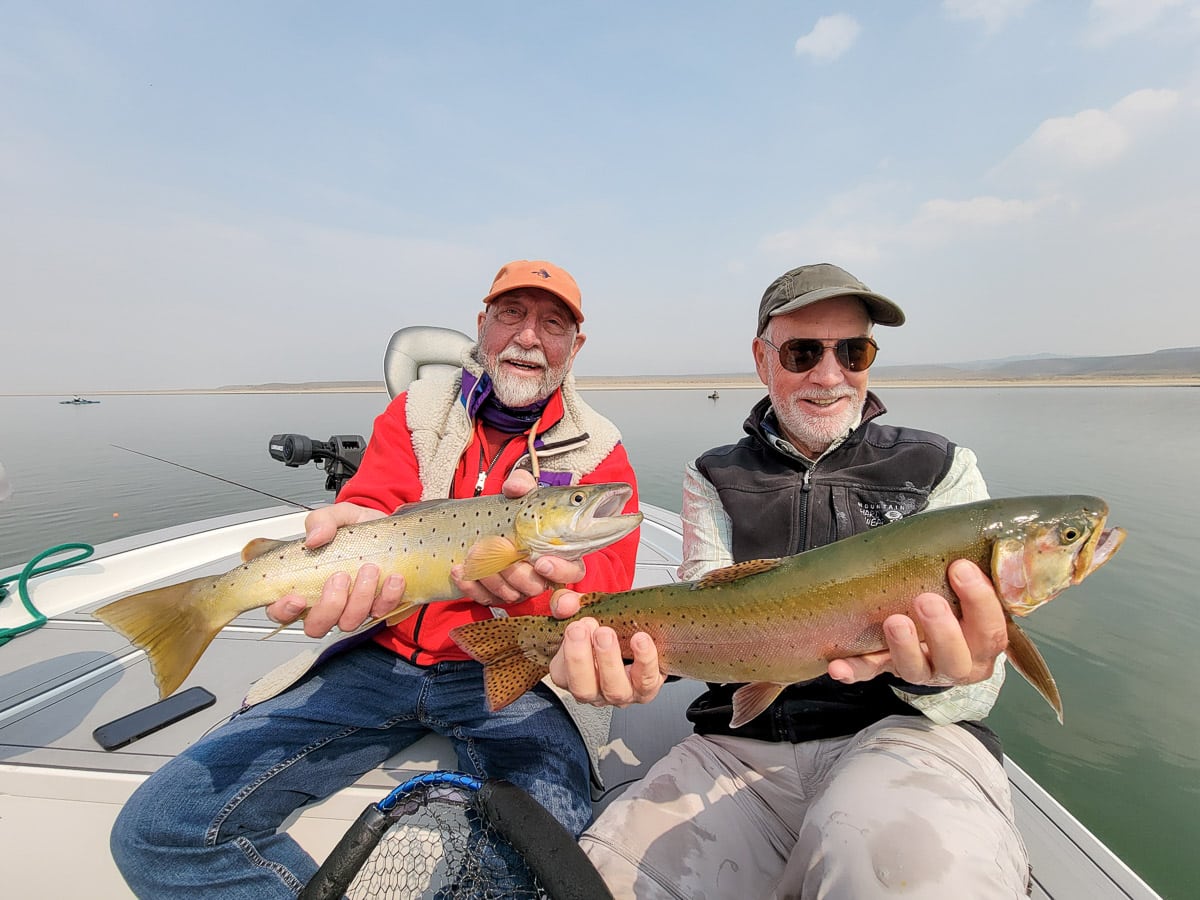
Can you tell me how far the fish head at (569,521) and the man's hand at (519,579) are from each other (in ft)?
0.33

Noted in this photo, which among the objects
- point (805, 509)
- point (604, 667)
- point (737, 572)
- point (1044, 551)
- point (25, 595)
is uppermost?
point (1044, 551)

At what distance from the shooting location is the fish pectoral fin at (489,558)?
296cm

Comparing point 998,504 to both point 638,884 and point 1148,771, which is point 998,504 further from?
point 1148,771

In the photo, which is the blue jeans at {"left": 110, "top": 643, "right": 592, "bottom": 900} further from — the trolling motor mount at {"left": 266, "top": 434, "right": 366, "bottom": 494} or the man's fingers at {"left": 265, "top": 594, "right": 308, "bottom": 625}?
the trolling motor mount at {"left": 266, "top": 434, "right": 366, "bottom": 494}

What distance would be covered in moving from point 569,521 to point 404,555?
0.95 m

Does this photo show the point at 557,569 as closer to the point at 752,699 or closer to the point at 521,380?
the point at 752,699

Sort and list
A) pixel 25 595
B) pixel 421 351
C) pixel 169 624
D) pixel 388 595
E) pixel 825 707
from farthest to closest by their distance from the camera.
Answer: pixel 421 351
pixel 25 595
pixel 388 595
pixel 169 624
pixel 825 707

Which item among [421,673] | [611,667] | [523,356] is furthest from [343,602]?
[523,356]

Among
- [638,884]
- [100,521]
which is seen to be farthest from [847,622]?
[100,521]

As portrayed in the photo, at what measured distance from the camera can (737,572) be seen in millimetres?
2422

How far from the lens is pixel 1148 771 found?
5117 millimetres

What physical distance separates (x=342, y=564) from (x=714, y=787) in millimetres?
2234

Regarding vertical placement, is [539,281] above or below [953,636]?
above

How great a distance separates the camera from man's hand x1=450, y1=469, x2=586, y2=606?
292 centimetres
